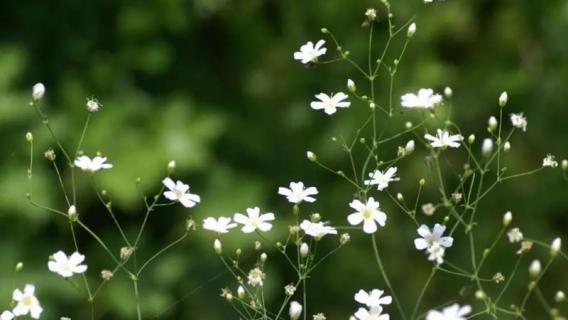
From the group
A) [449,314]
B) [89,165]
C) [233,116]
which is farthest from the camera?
[233,116]

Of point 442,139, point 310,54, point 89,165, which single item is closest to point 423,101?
point 442,139

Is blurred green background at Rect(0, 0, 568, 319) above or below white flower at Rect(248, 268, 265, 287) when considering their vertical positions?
above

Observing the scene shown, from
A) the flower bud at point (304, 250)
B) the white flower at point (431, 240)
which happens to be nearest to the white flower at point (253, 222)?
the flower bud at point (304, 250)

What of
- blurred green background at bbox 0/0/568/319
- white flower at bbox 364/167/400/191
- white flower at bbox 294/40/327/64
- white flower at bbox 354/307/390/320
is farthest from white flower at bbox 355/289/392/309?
blurred green background at bbox 0/0/568/319

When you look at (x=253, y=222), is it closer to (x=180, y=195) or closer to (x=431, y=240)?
(x=180, y=195)

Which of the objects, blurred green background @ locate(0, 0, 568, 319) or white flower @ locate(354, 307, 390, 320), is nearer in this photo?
white flower @ locate(354, 307, 390, 320)

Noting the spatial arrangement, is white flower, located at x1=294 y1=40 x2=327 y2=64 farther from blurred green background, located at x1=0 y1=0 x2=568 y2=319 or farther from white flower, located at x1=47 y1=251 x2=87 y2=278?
blurred green background, located at x1=0 y1=0 x2=568 y2=319

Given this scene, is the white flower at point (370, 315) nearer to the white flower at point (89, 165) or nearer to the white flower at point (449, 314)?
the white flower at point (449, 314)

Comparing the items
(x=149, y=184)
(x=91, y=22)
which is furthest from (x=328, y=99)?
(x=91, y=22)

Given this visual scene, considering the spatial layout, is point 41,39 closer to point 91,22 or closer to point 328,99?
point 91,22
